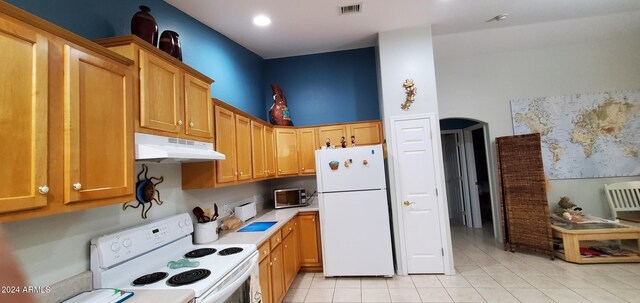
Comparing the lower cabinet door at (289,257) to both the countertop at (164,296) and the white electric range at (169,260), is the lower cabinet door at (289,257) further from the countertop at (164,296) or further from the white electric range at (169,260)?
the countertop at (164,296)

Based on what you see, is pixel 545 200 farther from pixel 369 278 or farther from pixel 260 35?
pixel 260 35

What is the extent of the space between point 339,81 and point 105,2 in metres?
3.08

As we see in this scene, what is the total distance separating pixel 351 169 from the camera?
11.4 feet

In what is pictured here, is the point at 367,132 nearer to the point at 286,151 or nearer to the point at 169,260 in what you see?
the point at 286,151

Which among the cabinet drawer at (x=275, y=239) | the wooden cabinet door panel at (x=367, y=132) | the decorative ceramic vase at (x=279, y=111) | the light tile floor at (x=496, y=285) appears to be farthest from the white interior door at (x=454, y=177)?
the cabinet drawer at (x=275, y=239)

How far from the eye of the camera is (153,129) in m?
1.74

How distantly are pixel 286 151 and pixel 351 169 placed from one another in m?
1.11

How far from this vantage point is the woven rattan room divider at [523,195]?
12.8ft

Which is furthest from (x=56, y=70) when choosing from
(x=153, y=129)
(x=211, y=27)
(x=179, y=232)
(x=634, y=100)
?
(x=634, y=100)

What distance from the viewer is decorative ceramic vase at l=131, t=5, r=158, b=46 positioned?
189cm

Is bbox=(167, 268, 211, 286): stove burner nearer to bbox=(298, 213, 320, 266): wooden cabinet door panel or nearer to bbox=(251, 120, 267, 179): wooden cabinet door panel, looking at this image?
bbox=(251, 120, 267, 179): wooden cabinet door panel

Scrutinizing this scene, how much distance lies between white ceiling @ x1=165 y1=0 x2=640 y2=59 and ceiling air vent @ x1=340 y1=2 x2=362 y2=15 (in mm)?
65

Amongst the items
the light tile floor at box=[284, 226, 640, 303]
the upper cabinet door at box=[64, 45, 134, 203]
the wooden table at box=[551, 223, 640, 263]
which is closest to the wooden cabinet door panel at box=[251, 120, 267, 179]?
the light tile floor at box=[284, 226, 640, 303]

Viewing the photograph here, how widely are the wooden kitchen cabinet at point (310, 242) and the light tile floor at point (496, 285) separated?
145 mm
